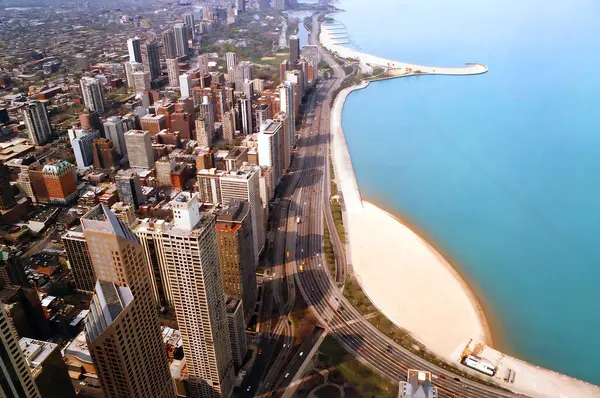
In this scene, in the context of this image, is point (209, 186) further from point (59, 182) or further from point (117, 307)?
point (117, 307)

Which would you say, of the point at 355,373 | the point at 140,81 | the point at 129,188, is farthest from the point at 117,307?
the point at 140,81

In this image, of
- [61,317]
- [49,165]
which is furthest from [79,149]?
[61,317]

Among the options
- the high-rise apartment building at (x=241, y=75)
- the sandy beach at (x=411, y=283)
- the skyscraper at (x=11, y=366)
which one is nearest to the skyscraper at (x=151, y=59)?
the high-rise apartment building at (x=241, y=75)

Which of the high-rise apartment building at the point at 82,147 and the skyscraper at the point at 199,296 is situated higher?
the skyscraper at the point at 199,296

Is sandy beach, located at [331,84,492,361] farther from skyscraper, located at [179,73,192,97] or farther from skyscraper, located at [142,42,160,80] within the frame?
skyscraper, located at [142,42,160,80]

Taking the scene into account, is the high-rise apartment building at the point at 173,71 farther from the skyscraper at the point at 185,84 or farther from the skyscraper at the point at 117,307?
the skyscraper at the point at 117,307
